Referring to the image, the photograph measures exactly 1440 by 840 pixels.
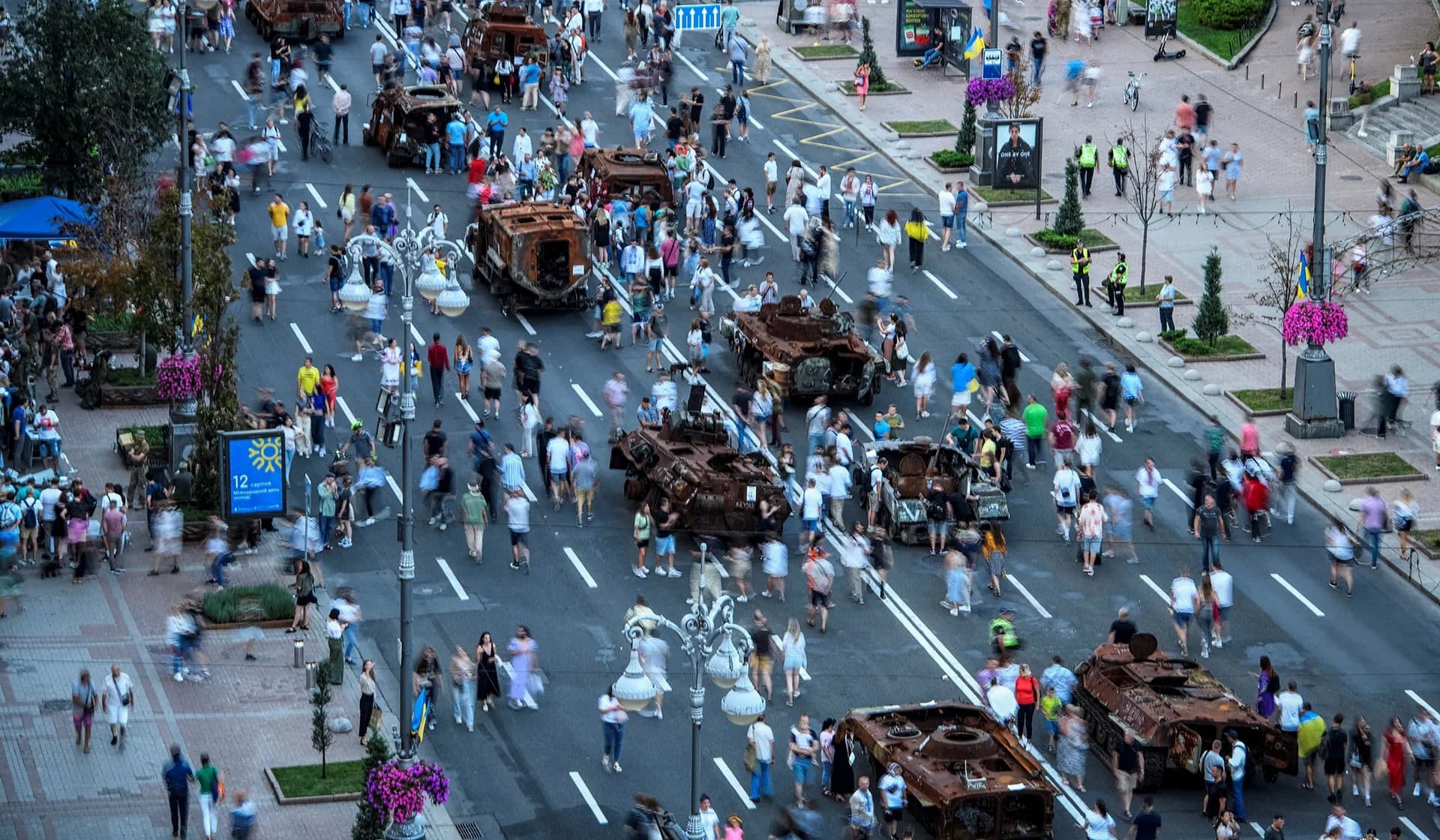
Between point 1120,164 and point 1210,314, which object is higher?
point 1120,164

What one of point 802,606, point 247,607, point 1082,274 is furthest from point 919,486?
point 1082,274

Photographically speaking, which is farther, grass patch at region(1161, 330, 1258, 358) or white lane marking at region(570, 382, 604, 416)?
grass patch at region(1161, 330, 1258, 358)

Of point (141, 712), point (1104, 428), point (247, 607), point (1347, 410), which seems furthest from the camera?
point (1104, 428)

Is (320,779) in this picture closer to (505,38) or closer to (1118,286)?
(1118,286)

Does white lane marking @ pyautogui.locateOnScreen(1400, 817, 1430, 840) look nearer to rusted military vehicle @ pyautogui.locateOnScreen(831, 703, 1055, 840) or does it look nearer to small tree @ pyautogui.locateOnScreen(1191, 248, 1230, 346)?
rusted military vehicle @ pyautogui.locateOnScreen(831, 703, 1055, 840)

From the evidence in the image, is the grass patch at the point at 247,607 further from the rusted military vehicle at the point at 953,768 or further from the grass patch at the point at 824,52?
the grass patch at the point at 824,52

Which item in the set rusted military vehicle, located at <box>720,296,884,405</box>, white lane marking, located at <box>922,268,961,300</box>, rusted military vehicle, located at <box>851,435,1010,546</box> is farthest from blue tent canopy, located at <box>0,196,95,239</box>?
rusted military vehicle, located at <box>851,435,1010,546</box>

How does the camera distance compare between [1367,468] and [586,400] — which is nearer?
[1367,468]
